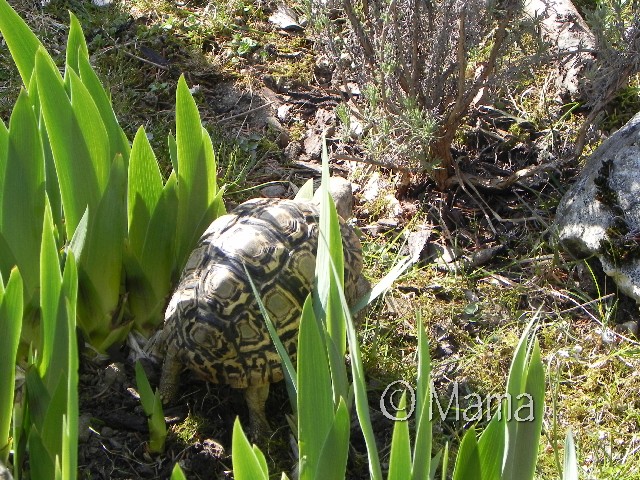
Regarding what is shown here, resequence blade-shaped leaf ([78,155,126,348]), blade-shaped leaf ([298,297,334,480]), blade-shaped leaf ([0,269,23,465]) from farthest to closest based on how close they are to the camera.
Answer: blade-shaped leaf ([78,155,126,348]) → blade-shaped leaf ([0,269,23,465]) → blade-shaped leaf ([298,297,334,480])

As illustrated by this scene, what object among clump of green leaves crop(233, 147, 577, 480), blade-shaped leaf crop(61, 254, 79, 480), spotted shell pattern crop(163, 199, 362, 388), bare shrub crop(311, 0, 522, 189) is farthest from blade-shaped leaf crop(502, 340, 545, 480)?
bare shrub crop(311, 0, 522, 189)

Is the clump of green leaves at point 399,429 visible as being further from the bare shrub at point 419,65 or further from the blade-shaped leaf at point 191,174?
the bare shrub at point 419,65

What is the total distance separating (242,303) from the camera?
2154mm

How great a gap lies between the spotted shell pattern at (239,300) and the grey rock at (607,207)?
1.00 meters

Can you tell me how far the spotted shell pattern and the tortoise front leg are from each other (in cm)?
6

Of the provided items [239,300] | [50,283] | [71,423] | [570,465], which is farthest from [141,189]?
[570,465]

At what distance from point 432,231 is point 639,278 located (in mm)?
747

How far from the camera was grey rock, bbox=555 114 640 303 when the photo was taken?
8.61 ft

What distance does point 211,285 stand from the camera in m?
2.15

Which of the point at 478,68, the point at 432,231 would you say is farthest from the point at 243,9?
the point at 432,231

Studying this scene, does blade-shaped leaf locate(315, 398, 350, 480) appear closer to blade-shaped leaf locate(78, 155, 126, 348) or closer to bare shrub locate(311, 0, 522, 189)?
blade-shaped leaf locate(78, 155, 126, 348)

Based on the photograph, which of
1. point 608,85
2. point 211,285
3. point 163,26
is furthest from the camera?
point 163,26

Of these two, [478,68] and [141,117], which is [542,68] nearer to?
[478,68]

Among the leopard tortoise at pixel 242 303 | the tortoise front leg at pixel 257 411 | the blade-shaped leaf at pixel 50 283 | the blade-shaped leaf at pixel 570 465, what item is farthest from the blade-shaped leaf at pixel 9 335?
the blade-shaped leaf at pixel 570 465
